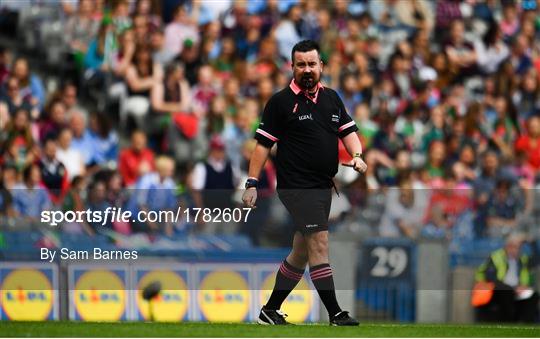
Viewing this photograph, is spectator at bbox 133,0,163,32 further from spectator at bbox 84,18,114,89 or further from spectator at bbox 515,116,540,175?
spectator at bbox 515,116,540,175

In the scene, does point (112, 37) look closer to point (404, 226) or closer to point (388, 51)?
point (388, 51)

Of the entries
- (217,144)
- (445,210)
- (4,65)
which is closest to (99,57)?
(4,65)

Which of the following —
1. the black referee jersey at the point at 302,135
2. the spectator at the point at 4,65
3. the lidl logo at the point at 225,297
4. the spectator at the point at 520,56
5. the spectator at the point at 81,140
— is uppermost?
the spectator at the point at 520,56

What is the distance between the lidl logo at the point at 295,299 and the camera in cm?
1180

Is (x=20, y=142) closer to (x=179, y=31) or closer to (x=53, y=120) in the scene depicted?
(x=53, y=120)

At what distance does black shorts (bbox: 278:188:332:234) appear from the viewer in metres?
10.0

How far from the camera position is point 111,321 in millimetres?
11445

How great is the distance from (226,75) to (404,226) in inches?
222

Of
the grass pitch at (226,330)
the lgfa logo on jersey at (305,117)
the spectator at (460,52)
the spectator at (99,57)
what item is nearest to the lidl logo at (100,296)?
the grass pitch at (226,330)

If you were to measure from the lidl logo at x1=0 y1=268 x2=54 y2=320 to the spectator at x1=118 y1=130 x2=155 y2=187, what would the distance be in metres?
3.92

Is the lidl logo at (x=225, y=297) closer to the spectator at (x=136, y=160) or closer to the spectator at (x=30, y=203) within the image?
the spectator at (x=30, y=203)

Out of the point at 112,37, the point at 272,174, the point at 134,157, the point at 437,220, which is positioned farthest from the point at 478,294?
the point at 112,37

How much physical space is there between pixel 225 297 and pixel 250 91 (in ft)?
18.4

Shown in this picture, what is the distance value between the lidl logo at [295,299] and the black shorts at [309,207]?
1708mm
